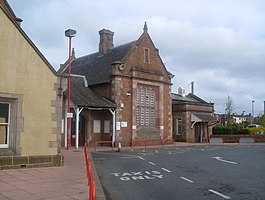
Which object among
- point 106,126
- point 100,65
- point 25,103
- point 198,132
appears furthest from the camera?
point 198,132

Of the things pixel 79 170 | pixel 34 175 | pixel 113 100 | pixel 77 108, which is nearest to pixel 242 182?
pixel 79 170

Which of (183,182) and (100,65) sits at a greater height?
(100,65)

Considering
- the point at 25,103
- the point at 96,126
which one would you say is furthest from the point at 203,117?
the point at 25,103

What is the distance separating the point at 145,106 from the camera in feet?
109

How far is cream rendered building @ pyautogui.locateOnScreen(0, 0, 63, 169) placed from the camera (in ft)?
41.3

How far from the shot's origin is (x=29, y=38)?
43.3 feet

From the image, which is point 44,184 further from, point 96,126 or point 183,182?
point 96,126

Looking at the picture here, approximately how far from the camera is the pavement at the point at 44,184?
8.19m

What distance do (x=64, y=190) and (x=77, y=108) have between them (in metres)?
18.6

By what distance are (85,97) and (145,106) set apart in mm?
6276

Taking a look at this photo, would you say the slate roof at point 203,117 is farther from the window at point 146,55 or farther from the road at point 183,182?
the road at point 183,182

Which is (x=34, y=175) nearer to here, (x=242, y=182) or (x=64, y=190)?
(x=64, y=190)

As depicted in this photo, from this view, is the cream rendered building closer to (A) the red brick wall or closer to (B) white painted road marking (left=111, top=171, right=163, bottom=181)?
(B) white painted road marking (left=111, top=171, right=163, bottom=181)

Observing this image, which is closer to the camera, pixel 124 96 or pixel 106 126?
pixel 124 96
